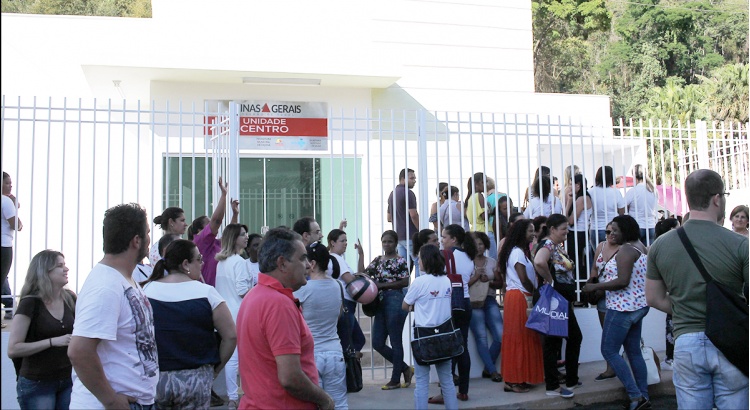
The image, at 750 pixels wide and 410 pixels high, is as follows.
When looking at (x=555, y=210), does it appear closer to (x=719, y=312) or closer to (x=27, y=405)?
(x=719, y=312)

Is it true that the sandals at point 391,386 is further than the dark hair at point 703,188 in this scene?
Yes

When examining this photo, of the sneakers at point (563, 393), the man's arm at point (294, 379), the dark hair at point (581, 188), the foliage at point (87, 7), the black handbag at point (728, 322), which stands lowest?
the sneakers at point (563, 393)

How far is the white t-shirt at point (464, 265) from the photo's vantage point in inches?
304

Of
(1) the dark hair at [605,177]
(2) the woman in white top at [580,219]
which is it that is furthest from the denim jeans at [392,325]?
(1) the dark hair at [605,177]

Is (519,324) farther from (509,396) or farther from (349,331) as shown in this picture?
(349,331)

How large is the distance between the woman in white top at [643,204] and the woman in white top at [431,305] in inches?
148

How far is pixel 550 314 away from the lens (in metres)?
7.19

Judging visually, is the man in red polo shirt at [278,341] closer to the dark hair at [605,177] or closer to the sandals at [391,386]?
the sandals at [391,386]

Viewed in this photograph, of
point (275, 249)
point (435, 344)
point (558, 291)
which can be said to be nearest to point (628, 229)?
point (558, 291)

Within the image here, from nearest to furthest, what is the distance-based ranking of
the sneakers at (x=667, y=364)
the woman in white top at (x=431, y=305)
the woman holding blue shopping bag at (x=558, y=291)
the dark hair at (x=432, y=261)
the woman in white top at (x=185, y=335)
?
the woman in white top at (x=185, y=335) → the woman in white top at (x=431, y=305) → the dark hair at (x=432, y=261) → the woman holding blue shopping bag at (x=558, y=291) → the sneakers at (x=667, y=364)

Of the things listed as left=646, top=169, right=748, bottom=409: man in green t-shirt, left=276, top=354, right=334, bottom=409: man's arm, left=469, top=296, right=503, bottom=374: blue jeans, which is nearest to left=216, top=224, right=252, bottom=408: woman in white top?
left=469, top=296, right=503, bottom=374: blue jeans

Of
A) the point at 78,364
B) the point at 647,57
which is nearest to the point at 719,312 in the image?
the point at 78,364

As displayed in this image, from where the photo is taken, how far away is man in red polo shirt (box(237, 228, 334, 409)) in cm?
331

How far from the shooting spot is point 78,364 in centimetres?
317
